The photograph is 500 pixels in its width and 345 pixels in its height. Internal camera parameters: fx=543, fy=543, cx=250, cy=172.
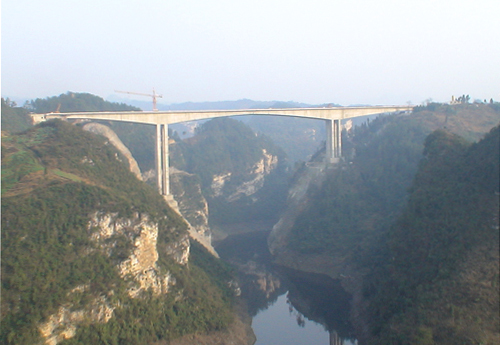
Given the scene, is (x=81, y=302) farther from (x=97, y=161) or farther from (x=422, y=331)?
(x=422, y=331)

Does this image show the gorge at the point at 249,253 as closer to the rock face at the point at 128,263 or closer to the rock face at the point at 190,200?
the rock face at the point at 128,263

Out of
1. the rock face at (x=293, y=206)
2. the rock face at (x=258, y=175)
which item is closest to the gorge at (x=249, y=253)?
the rock face at (x=293, y=206)

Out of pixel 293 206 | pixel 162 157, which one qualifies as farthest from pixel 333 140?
pixel 162 157

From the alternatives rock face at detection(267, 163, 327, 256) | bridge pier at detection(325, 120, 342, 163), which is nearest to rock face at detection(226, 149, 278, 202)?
rock face at detection(267, 163, 327, 256)

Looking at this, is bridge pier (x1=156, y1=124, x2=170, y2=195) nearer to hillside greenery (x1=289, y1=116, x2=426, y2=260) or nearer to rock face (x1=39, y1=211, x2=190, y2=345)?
hillside greenery (x1=289, y1=116, x2=426, y2=260)

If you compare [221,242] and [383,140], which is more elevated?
[383,140]

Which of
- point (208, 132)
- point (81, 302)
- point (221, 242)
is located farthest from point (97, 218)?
point (208, 132)
